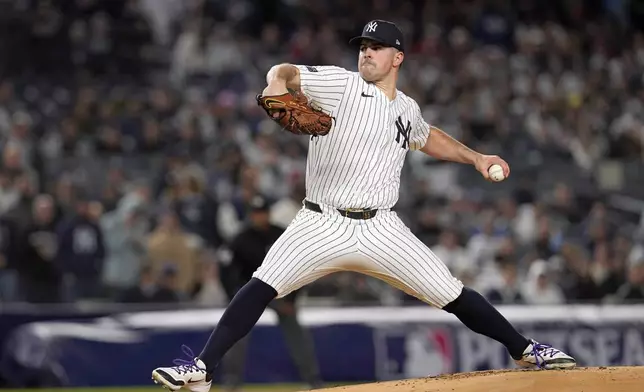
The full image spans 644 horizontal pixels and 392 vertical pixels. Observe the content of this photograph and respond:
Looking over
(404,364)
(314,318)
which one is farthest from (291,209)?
(404,364)

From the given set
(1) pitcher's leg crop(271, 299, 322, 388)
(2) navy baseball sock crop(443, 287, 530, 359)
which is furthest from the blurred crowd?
(2) navy baseball sock crop(443, 287, 530, 359)

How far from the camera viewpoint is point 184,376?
5.27 m

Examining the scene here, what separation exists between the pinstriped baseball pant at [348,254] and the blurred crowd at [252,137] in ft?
15.3

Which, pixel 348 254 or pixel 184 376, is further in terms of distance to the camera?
pixel 348 254

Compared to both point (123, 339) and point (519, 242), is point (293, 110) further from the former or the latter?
point (519, 242)

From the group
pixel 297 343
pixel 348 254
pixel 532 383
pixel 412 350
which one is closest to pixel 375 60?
pixel 348 254

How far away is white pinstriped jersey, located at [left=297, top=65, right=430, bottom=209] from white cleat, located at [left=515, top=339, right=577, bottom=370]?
3.70 ft

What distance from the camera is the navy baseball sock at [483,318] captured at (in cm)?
574

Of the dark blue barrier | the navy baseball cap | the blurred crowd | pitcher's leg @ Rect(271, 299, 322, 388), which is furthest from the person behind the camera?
the blurred crowd

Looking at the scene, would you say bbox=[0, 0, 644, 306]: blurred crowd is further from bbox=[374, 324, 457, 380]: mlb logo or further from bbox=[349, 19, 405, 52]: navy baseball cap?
bbox=[349, 19, 405, 52]: navy baseball cap

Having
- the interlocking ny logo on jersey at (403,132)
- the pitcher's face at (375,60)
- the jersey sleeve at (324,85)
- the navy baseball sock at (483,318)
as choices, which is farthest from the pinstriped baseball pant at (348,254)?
the pitcher's face at (375,60)

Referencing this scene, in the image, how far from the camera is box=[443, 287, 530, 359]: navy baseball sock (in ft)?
18.8

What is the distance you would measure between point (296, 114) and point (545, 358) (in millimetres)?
1861

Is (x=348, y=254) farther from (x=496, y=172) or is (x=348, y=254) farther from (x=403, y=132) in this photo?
(x=496, y=172)
